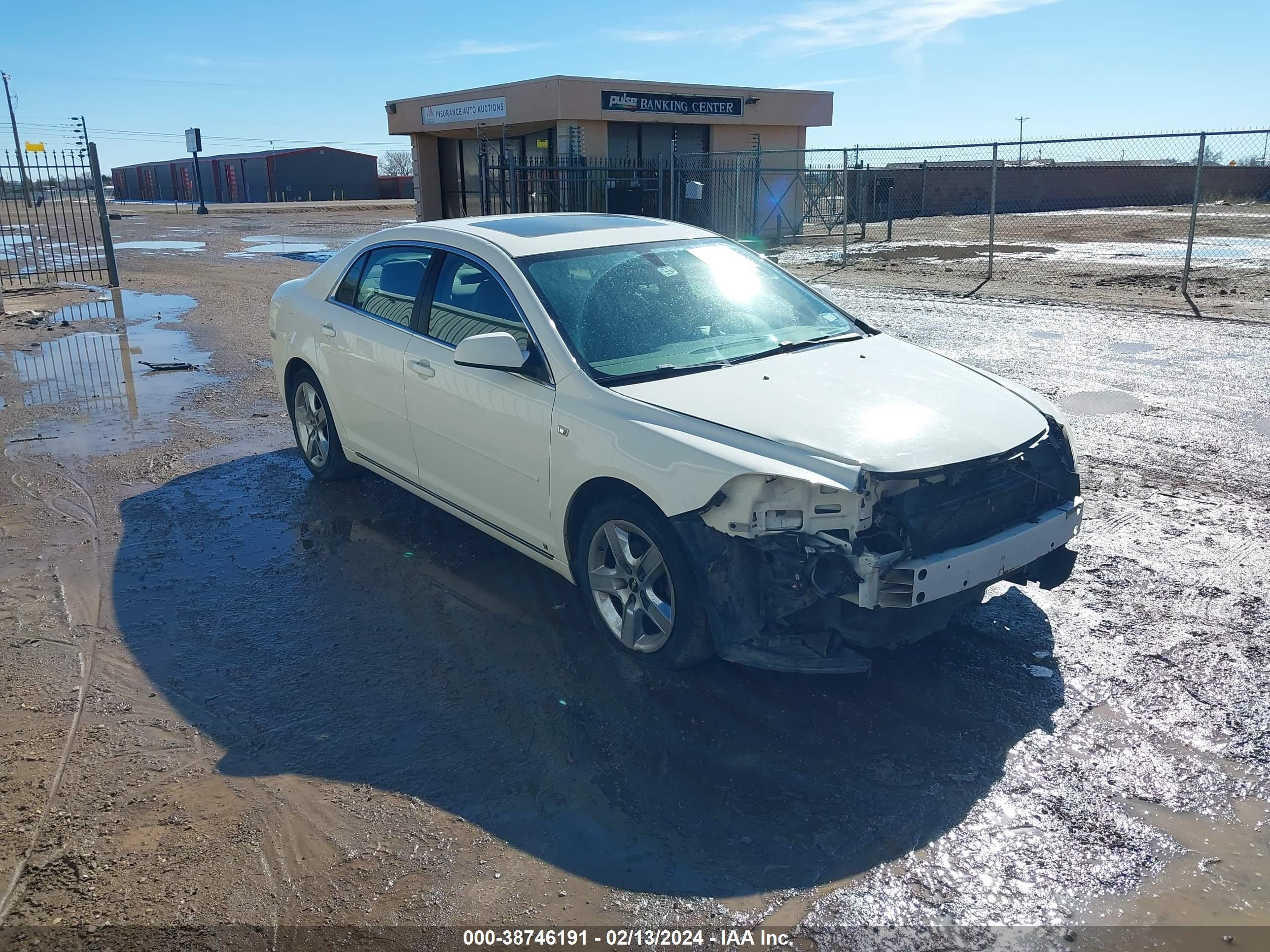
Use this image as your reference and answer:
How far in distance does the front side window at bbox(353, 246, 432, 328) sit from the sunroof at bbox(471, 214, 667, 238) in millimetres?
391

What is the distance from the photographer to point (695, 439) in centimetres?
379

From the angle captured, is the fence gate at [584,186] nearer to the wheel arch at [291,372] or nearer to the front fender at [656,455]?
the wheel arch at [291,372]

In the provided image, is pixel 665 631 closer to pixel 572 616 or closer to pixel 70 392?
pixel 572 616

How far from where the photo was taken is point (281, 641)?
4531mm

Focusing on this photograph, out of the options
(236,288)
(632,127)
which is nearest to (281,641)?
(236,288)

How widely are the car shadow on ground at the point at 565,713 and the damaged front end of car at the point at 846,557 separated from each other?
330 millimetres

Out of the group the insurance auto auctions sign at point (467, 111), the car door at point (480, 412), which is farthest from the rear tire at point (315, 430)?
the insurance auto auctions sign at point (467, 111)

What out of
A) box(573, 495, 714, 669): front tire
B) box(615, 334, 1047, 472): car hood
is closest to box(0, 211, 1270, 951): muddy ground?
box(573, 495, 714, 669): front tire

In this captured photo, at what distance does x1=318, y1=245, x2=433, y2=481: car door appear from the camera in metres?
5.43

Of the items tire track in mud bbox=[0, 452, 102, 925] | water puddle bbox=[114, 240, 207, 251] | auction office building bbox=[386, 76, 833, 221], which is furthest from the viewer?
water puddle bbox=[114, 240, 207, 251]

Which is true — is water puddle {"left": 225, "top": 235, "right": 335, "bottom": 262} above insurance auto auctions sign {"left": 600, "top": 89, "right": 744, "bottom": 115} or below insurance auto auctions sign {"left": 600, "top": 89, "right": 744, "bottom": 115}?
Answer: below

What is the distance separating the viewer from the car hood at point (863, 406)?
12.2ft

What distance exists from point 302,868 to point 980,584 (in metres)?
2.58

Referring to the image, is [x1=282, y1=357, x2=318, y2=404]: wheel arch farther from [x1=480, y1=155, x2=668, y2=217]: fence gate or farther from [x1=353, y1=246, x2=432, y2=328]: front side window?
[x1=480, y1=155, x2=668, y2=217]: fence gate
